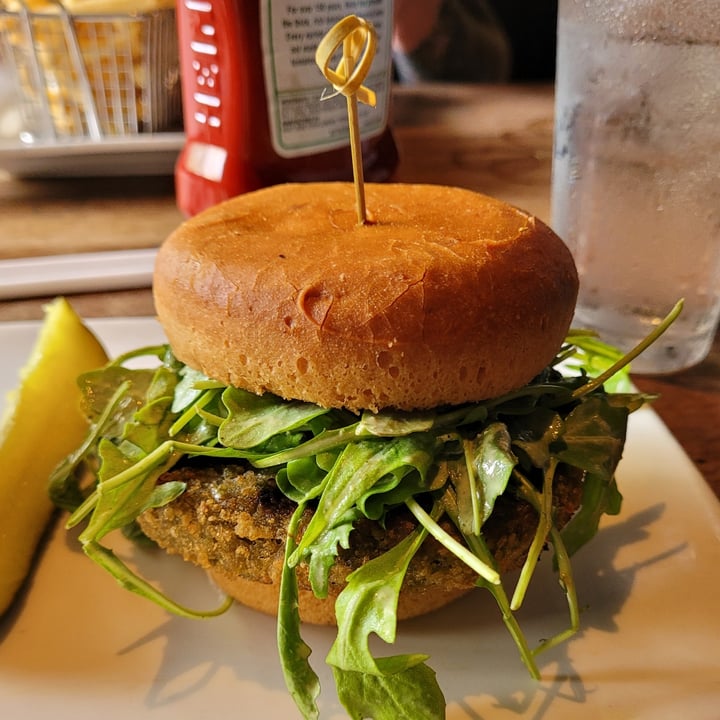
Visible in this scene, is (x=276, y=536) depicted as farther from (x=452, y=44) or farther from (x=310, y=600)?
(x=452, y=44)

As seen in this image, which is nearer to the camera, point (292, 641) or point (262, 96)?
point (292, 641)

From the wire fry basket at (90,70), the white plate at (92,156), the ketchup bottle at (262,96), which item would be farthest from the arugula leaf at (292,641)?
the wire fry basket at (90,70)

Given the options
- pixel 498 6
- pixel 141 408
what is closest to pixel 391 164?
pixel 141 408

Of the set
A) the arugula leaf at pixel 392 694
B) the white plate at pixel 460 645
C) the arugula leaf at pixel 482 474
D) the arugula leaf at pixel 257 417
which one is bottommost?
the white plate at pixel 460 645

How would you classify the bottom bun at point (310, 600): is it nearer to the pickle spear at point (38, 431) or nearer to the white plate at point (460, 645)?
the white plate at point (460, 645)

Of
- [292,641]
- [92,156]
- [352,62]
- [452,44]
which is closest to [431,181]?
[92,156]

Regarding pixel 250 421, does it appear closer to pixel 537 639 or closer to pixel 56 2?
pixel 537 639
